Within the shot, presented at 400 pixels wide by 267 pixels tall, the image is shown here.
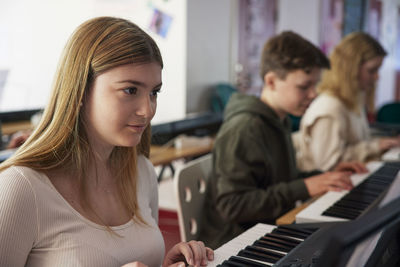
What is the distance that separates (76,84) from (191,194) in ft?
2.85

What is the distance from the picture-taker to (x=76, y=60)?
1043mm

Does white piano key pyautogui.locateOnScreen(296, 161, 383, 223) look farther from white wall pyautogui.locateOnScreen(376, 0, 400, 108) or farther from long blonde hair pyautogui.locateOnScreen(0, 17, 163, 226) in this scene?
white wall pyautogui.locateOnScreen(376, 0, 400, 108)

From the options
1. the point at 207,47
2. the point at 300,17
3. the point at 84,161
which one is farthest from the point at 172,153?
the point at 300,17

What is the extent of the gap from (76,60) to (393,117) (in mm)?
4415

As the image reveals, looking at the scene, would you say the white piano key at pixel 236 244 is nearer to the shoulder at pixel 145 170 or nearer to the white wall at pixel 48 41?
the shoulder at pixel 145 170

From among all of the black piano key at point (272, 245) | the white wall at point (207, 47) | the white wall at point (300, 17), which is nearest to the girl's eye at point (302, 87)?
the black piano key at point (272, 245)

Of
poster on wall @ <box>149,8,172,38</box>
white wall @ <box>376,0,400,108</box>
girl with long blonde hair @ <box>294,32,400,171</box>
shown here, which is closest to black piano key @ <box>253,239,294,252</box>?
girl with long blonde hair @ <box>294,32,400,171</box>

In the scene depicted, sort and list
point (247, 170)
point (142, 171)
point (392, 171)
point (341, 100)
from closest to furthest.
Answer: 1. point (142, 171)
2. point (247, 170)
3. point (392, 171)
4. point (341, 100)

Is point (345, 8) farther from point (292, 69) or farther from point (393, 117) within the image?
point (292, 69)

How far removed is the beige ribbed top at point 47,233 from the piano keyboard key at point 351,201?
2.27 feet

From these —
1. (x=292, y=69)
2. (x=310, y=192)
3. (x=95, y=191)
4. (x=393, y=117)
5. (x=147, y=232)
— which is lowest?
(x=393, y=117)

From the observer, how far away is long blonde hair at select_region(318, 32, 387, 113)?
2.85m

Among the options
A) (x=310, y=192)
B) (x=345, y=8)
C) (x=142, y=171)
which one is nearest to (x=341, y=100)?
(x=310, y=192)

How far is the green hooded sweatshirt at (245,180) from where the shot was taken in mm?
1798
